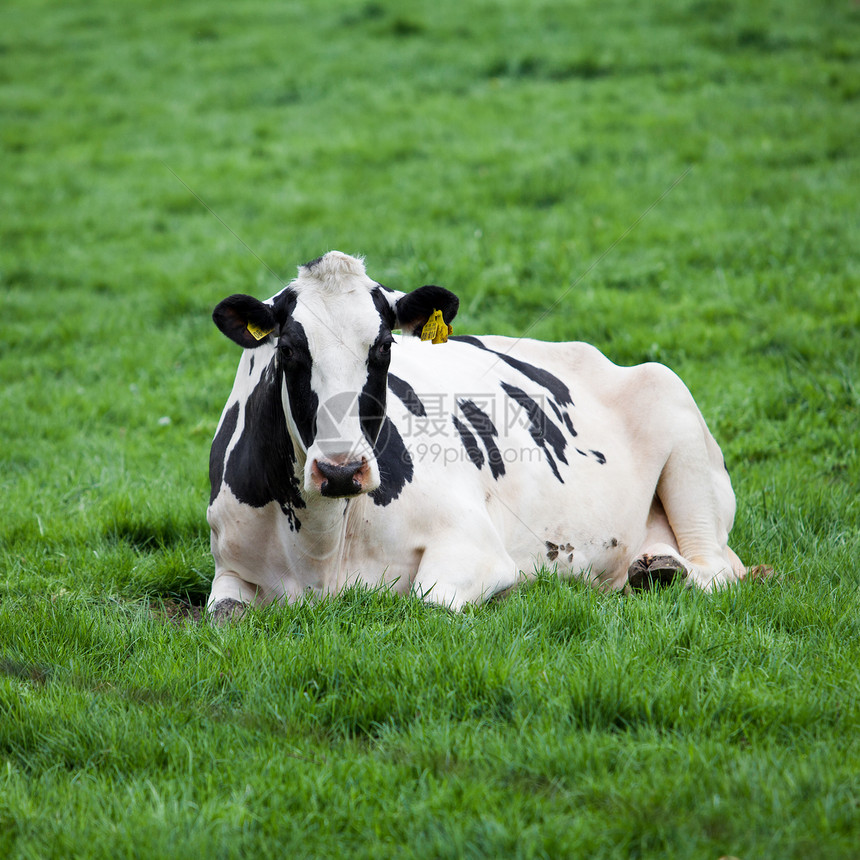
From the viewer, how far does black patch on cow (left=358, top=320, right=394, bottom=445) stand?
13.7 feet

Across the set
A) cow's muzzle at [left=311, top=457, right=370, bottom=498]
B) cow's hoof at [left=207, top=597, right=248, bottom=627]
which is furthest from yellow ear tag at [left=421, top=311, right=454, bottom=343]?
cow's hoof at [left=207, top=597, right=248, bottom=627]

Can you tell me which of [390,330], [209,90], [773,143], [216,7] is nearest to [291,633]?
[390,330]

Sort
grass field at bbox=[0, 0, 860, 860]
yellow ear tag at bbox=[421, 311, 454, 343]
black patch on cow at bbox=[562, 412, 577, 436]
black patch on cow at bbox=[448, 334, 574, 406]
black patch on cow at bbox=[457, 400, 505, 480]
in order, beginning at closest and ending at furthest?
grass field at bbox=[0, 0, 860, 860] → yellow ear tag at bbox=[421, 311, 454, 343] → black patch on cow at bbox=[457, 400, 505, 480] → black patch on cow at bbox=[562, 412, 577, 436] → black patch on cow at bbox=[448, 334, 574, 406]

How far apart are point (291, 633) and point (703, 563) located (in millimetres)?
2468

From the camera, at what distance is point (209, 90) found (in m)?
16.0

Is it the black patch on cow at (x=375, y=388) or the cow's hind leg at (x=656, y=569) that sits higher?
the black patch on cow at (x=375, y=388)

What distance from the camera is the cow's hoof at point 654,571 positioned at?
16.0 ft

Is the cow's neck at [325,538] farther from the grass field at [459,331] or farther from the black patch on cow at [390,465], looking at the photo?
the grass field at [459,331]

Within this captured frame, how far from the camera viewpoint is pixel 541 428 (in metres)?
5.70

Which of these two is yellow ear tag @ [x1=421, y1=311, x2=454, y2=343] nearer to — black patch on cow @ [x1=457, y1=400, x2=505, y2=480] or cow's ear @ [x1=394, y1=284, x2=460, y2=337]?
cow's ear @ [x1=394, y1=284, x2=460, y2=337]

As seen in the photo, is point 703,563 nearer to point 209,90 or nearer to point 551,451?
point 551,451

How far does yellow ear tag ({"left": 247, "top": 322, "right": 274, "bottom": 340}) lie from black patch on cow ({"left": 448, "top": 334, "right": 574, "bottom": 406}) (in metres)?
1.92

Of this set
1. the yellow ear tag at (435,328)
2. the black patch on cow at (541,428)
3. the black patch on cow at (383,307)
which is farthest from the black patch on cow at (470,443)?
the black patch on cow at (383,307)

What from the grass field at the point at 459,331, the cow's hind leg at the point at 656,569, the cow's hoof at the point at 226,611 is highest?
the grass field at the point at 459,331
